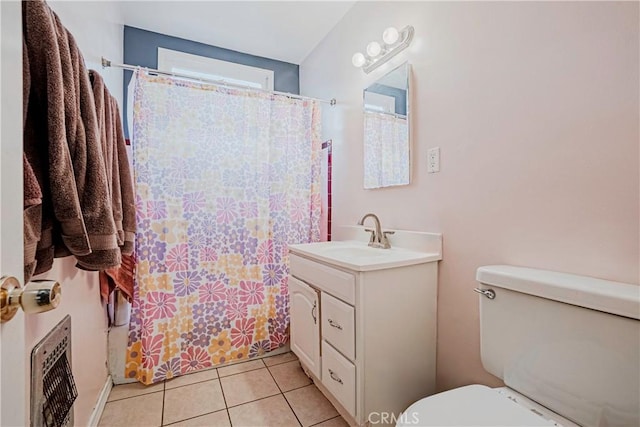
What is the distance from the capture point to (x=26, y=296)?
416 millimetres

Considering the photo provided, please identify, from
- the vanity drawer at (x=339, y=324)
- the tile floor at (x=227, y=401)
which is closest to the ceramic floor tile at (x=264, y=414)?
the tile floor at (x=227, y=401)

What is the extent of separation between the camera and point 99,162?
3.05 ft

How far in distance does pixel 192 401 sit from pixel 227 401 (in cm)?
19

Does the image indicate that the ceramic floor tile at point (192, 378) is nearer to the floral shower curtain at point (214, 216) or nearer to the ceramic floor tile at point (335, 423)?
the floral shower curtain at point (214, 216)

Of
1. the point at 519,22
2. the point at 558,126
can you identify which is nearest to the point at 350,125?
the point at 519,22

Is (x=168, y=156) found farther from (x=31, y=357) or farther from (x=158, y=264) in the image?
(x=31, y=357)

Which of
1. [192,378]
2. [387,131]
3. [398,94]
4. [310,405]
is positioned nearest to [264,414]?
[310,405]

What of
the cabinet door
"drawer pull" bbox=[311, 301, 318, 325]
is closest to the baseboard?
the cabinet door

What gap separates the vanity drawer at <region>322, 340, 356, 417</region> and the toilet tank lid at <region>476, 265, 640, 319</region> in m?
0.67

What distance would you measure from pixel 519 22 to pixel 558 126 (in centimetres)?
42

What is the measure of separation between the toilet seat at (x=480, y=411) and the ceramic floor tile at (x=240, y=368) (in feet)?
4.37

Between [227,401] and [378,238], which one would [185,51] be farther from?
[227,401]

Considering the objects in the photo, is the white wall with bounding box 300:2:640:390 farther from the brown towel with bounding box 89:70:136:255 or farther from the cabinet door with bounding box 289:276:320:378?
the brown towel with bounding box 89:70:136:255

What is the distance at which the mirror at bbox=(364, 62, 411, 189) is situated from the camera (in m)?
1.55
